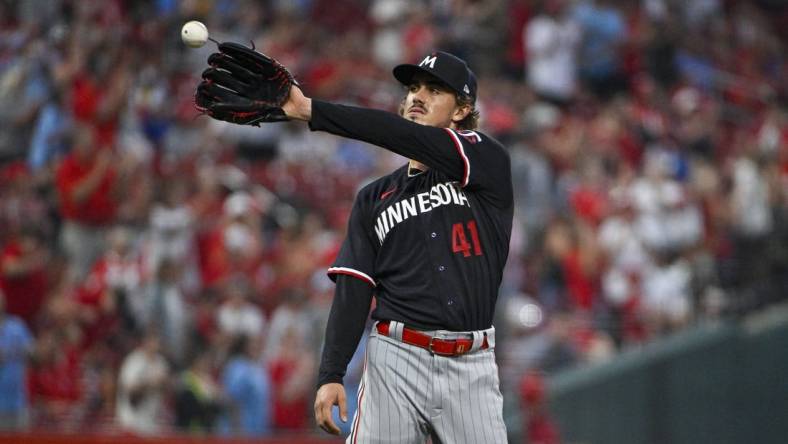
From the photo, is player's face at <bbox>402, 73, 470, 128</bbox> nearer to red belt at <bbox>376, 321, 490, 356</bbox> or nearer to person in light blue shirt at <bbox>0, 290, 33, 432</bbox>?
red belt at <bbox>376, 321, 490, 356</bbox>

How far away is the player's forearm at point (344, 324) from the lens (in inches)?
174

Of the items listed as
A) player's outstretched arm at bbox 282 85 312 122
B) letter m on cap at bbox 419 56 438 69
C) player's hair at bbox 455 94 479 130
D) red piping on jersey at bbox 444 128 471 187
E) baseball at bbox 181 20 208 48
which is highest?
letter m on cap at bbox 419 56 438 69

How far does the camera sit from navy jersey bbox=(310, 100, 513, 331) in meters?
4.33

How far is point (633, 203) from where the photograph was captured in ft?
41.3

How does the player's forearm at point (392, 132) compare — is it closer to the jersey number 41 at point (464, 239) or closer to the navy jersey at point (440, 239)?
the navy jersey at point (440, 239)

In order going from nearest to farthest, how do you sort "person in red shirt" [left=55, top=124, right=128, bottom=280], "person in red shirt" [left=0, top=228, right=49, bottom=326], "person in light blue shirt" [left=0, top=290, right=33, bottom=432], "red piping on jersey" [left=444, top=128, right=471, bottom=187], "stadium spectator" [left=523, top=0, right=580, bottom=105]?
1. "red piping on jersey" [left=444, top=128, right=471, bottom=187]
2. "person in light blue shirt" [left=0, top=290, right=33, bottom=432]
3. "person in red shirt" [left=0, top=228, right=49, bottom=326]
4. "person in red shirt" [left=55, top=124, right=128, bottom=280]
5. "stadium spectator" [left=523, top=0, right=580, bottom=105]

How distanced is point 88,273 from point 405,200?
194 inches

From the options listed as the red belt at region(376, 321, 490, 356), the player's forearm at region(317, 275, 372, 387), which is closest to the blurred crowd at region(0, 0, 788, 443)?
the player's forearm at region(317, 275, 372, 387)

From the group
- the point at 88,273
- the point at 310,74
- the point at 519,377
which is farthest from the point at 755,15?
the point at 88,273

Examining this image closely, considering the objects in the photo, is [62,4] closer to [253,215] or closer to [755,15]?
[253,215]

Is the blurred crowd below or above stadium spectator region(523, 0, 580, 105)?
below

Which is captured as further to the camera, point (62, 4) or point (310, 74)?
point (310, 74)

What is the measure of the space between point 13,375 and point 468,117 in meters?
4.32

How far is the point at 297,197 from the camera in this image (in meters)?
11.4
